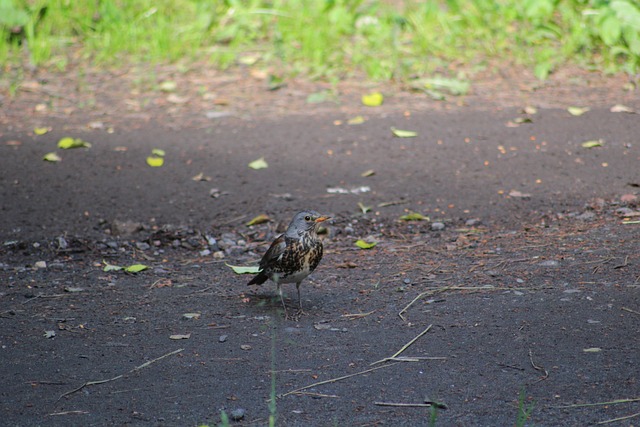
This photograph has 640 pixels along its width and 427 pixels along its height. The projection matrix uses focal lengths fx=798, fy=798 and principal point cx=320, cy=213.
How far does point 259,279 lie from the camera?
4.82 metres

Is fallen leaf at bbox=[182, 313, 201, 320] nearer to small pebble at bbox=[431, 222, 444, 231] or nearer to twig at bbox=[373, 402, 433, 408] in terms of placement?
twig at bbox=[373, 402, 433, 408]

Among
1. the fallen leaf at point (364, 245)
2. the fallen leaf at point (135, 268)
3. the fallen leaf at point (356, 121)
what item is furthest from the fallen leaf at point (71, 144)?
the fallen leaf at point (364, 245)

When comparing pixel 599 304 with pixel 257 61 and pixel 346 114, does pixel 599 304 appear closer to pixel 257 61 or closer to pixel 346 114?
pixel 346 114

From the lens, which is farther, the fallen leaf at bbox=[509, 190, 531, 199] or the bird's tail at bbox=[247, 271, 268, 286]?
the fallen leaf at bbox=[509, 190, 531, 199]

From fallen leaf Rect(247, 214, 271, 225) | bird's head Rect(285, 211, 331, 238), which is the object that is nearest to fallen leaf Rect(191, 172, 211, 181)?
fallen leaf Rect(247, 214, 271, 225)

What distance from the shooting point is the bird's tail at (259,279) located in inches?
187

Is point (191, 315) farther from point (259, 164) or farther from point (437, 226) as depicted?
point (259, 164)

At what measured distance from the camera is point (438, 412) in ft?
11.3

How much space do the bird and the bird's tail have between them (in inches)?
4.8

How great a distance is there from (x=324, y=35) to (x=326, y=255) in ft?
15.4

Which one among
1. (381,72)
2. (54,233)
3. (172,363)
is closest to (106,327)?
(172,363)

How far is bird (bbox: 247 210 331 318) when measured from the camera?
4.47m

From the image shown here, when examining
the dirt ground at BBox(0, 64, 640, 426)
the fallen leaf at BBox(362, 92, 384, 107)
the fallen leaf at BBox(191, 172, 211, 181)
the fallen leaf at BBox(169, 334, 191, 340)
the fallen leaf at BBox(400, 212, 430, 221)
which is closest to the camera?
the dirt ground at BBox(0, 64, 640, 426)

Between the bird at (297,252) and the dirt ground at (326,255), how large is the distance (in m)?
0.29
